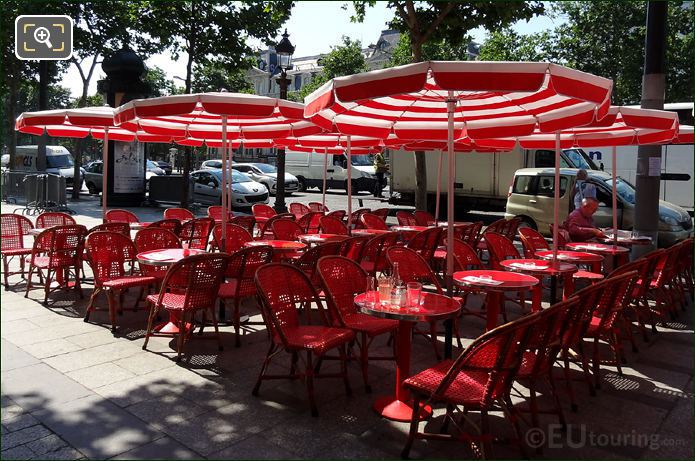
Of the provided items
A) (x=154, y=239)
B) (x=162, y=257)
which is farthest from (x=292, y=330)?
(x=154, y=239)

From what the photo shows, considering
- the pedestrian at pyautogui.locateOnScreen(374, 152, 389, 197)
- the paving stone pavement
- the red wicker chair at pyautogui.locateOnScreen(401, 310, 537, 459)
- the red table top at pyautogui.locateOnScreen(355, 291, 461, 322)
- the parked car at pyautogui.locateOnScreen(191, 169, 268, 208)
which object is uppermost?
the pedestrian at pyautogui.locateOnScreen(374, 152, 389, 197)

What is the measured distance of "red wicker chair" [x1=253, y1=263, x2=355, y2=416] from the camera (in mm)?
4066

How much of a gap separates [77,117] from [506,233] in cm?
720

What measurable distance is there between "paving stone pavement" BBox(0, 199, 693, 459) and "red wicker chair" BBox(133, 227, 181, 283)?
3.54 feet

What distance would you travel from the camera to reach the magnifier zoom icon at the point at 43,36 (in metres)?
4.60

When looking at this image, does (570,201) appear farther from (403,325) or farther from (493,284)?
(403,325)

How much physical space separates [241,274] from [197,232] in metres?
3.46

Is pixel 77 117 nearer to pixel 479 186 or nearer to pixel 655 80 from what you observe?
pixel 655 80

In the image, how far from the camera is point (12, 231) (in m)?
7.99

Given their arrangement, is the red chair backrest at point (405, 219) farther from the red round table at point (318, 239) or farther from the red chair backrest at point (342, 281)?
the red chair backrest at point (342, 281)

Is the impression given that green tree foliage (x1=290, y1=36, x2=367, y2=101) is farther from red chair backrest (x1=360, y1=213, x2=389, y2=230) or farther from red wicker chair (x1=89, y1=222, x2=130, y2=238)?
red wicker chair (x1=89, y1=222, x2=130, y2=238)

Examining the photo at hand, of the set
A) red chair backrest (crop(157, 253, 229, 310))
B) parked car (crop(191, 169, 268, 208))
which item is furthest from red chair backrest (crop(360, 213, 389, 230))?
parked car (crop(191, 169, 268, 208))

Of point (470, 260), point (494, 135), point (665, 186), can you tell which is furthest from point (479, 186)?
point (470, 260)

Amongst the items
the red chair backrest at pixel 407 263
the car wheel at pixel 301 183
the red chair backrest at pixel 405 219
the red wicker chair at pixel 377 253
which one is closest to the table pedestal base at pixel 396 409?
the red chair backrest at pixel 407 263
